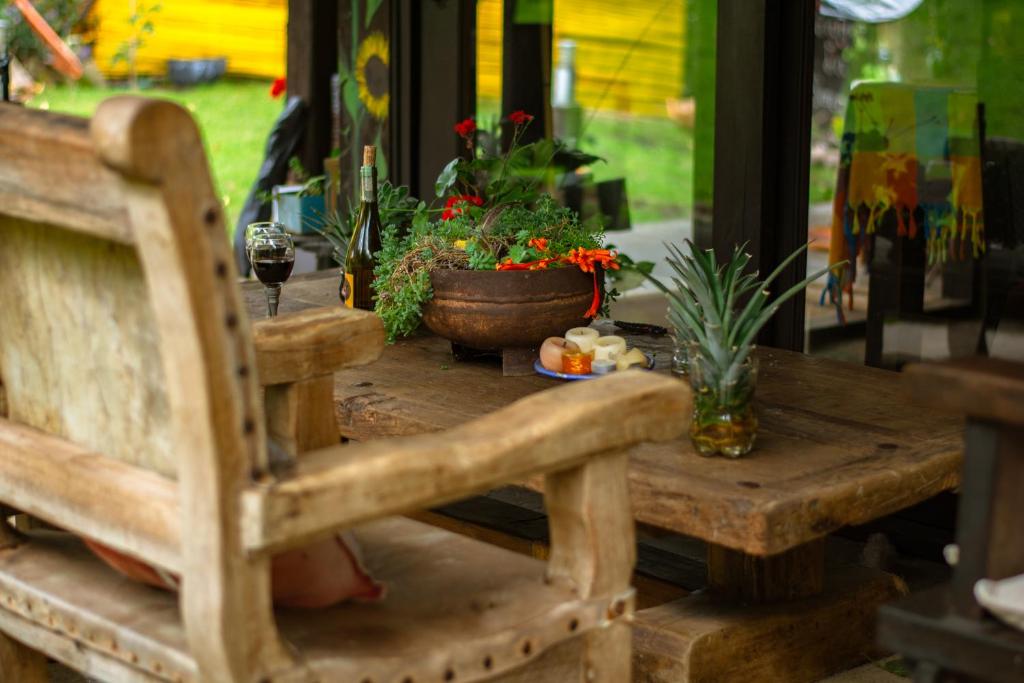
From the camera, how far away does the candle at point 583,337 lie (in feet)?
8.03

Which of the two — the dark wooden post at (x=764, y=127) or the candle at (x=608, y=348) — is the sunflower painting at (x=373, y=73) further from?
the candle at (x=608, y=348)

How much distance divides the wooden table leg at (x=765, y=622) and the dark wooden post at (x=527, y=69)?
92.7 inches

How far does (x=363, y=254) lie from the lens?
287 centimetres

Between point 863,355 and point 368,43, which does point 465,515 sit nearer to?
point 863,355

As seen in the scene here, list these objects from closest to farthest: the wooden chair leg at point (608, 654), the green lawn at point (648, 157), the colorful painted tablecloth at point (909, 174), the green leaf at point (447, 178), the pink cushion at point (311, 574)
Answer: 1. the pink cushion at point (311, 574)
2. the wooden chair leg at point (608, 654)
3. the green leaf at point (447, 178)
4. the colorful painted tablecloth at point (909, 174)
5. the green lawn at point (648, 157)

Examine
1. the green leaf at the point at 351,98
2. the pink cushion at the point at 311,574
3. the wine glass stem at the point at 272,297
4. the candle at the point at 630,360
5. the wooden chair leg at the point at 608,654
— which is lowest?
the wooden chair leg at the point at 608,654

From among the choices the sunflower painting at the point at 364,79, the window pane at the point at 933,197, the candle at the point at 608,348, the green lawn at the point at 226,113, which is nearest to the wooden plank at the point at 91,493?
the candle at the point at 608,348

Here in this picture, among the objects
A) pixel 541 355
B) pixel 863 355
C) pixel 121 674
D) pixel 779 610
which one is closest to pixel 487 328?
pixel 541 355

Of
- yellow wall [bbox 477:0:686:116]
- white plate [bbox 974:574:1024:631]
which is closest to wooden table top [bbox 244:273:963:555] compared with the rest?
white plate [bbox 974:574:1024:631]

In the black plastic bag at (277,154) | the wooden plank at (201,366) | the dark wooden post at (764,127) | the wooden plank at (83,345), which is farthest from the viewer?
the black plastic bag at (277,154)

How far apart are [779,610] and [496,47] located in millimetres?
2586

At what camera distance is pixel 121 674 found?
1607mm

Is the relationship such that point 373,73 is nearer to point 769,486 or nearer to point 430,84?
point 430,84

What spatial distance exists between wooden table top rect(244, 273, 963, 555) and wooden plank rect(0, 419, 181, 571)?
2.25ft
